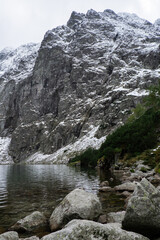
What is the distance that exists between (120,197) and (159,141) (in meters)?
43.2

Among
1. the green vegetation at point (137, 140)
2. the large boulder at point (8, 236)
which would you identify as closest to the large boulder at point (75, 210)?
the large boulder at point (8, 236)

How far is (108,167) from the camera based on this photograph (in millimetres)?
62125

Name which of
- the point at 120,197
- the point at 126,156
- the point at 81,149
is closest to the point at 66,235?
the point at 120,197

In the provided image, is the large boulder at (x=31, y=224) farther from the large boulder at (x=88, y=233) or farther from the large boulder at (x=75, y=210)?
the large boulder at (x=88, y=233)

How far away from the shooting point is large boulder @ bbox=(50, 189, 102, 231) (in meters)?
10.0

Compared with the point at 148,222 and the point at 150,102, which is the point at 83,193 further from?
the point at 150,102

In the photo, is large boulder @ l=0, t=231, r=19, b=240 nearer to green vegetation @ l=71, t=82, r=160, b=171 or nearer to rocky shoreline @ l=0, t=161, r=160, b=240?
rocky shoreline @ l=0, t=161, r=160, b=240

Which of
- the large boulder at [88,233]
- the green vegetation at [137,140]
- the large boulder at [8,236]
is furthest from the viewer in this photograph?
the green vegetation at [137,140]

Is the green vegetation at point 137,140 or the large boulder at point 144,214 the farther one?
the green vegetation at point 137,140

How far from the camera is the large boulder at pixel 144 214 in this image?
7531mm

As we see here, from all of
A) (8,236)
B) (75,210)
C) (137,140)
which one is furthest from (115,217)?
(137,140)

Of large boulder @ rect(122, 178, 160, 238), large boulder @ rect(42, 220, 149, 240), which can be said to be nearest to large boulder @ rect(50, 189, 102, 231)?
large boulder @ rect(122, 178, 160, 238)

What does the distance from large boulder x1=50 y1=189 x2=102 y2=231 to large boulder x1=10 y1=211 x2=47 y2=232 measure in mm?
734

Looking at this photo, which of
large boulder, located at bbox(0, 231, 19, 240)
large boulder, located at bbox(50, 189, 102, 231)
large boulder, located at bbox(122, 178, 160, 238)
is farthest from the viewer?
large boulder, located at bbox(50, 189, 102, 231)
